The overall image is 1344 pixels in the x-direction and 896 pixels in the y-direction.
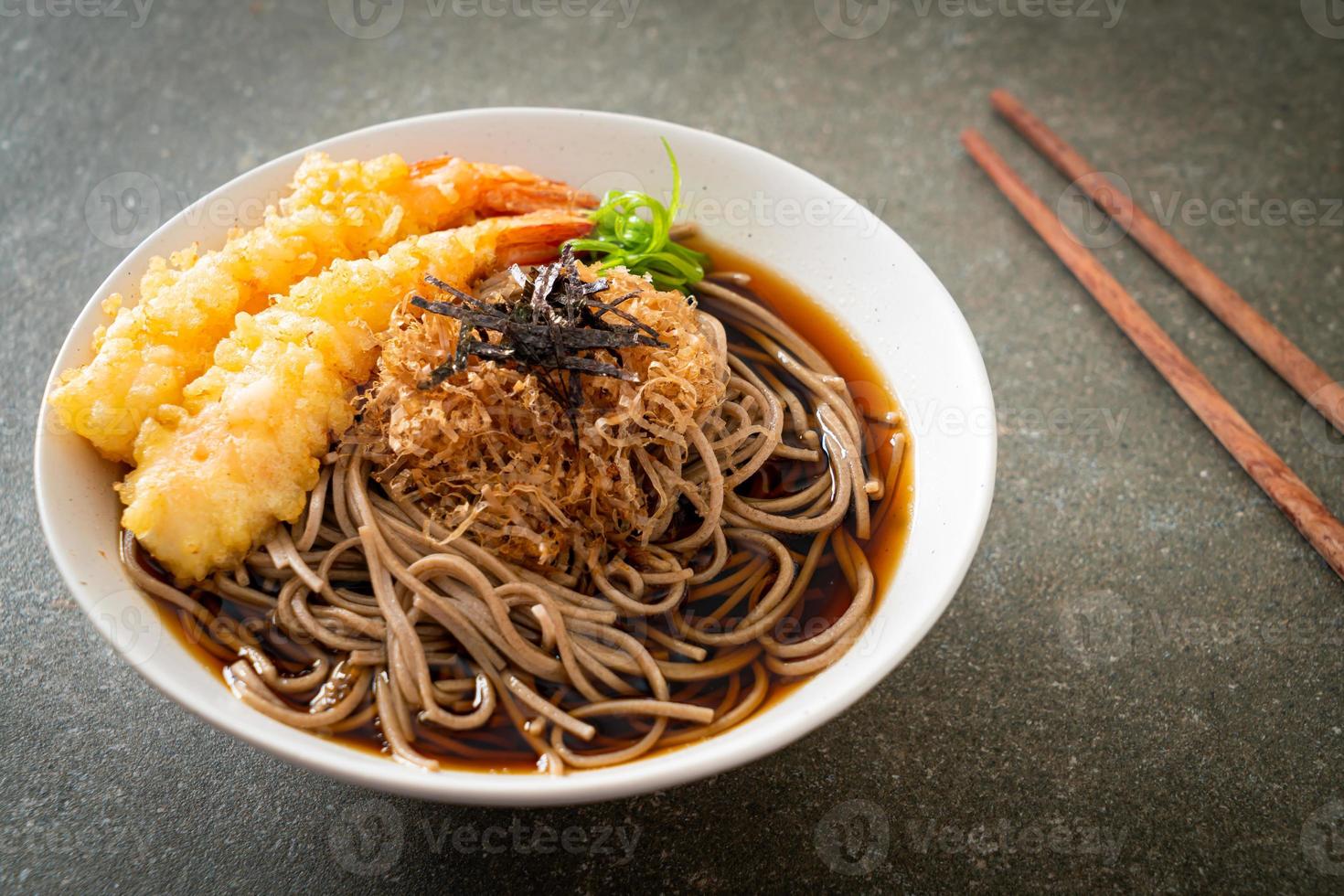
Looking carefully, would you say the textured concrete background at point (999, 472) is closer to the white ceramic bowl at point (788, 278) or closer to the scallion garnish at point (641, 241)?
the white ceramic bowl at point (788, 278)

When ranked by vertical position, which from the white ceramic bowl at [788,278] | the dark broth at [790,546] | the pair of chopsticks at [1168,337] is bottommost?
the pair of chopsticks at [1168,337]

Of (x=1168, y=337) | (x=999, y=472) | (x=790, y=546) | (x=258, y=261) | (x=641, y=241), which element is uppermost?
(x=258, y=261)

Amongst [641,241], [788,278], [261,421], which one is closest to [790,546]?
[788,278]

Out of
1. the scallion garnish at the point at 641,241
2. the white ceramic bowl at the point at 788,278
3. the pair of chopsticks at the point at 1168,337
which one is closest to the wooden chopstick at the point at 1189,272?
the pair of chopsticks at the point at 1168,337

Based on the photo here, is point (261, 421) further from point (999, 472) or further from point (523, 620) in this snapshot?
point (999, 472)

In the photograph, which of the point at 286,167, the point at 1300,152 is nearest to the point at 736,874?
the point at 286,167

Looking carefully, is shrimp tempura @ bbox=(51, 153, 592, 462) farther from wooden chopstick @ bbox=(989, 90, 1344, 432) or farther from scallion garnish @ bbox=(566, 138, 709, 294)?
wooden chopstick @ bbox=(989, 90, 1344, 432)
